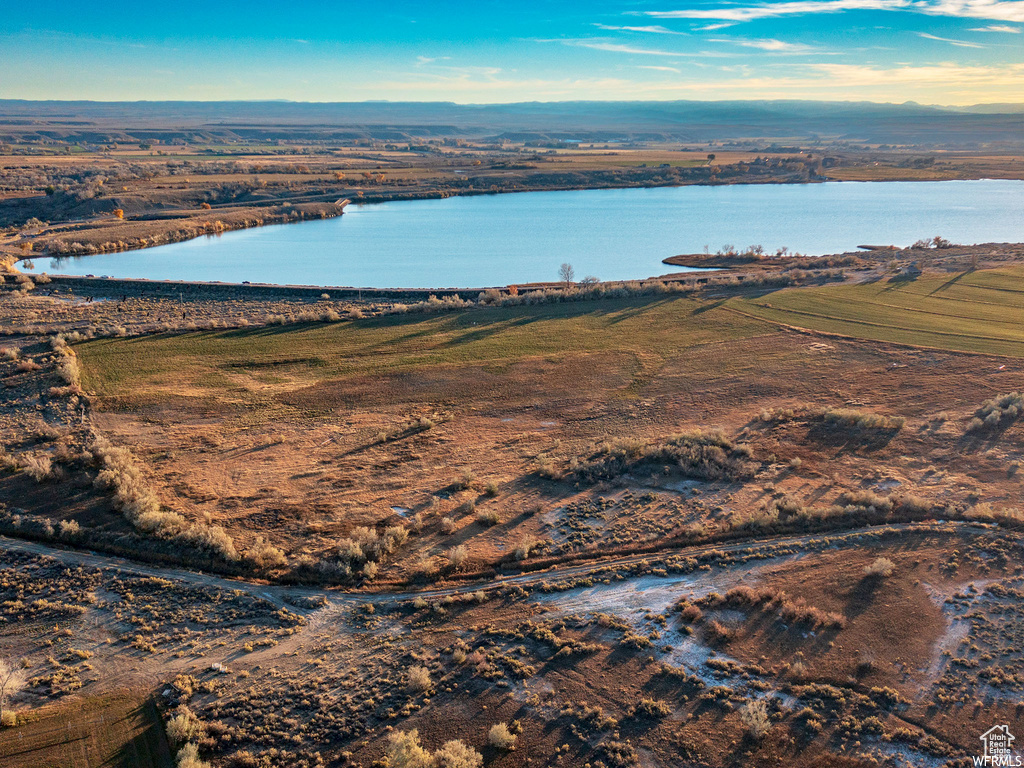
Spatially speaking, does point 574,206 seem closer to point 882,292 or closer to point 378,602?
point 882,292

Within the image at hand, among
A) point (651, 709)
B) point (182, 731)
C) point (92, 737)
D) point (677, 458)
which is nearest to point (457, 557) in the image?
point (651, 709)

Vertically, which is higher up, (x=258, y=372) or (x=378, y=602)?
(x=258, y=372)

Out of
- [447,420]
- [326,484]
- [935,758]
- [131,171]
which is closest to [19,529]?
[326,484]

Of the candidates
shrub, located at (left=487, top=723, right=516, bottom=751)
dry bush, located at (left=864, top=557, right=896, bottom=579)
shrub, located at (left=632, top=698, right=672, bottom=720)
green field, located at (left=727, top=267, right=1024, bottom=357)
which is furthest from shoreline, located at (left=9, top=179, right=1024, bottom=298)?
shrub, located at (left=487, top=723, right=516, bottom=751)

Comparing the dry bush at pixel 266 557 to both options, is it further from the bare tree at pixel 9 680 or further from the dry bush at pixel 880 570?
the dry bush at pixel 880 570

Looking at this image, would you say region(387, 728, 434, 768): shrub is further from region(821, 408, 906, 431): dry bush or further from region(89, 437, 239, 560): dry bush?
region(821, 408, 906, 431): dry bush

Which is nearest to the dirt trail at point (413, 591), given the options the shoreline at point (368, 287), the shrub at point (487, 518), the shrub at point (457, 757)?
the shrub at point (487, 518)
